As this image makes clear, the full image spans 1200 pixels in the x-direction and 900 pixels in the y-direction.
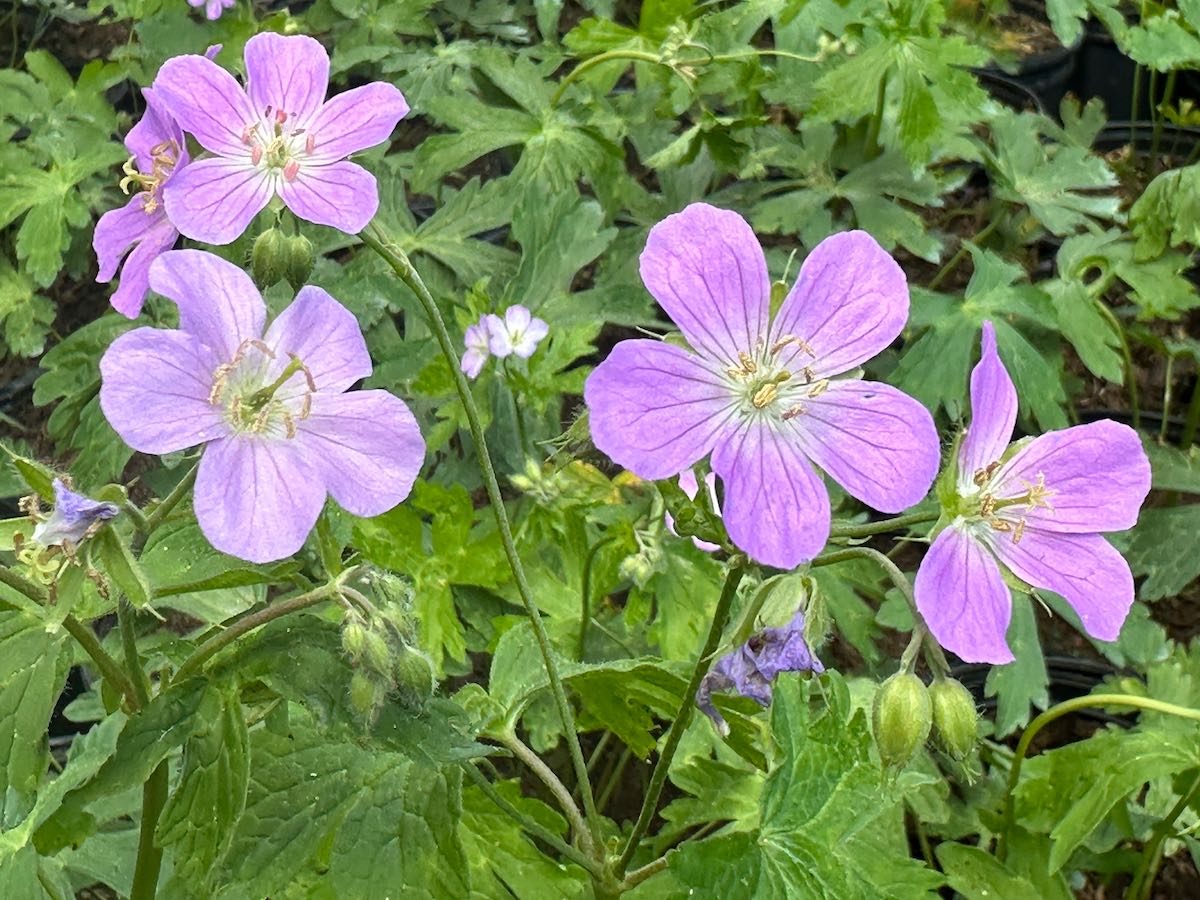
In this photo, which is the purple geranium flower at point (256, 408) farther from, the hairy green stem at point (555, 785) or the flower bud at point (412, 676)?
the hairy green stem at point (555, 785)

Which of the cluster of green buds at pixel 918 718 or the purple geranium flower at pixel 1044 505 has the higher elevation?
the purple geranium flower at pixel 1044 505

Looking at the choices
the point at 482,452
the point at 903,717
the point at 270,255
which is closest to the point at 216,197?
the point at 270,255

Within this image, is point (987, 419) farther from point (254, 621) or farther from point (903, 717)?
point (254, 621)

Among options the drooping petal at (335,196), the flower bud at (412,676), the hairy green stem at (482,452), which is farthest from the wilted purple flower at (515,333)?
the flower bud at (412,676)

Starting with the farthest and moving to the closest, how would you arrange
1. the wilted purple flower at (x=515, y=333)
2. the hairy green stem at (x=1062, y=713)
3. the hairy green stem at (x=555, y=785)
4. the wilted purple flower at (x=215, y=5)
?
the wilted purple flower at (x=215, y=5) → the wilted purple flower at (x=515, y=333) → the hairy green stem at (x=1062, y=713) → the hairy green stem at (x=555, y=785)

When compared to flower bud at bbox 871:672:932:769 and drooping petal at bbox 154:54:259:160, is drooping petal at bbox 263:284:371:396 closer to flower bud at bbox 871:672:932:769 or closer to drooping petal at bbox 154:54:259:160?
drooping petal at bbox 154:54:259:160

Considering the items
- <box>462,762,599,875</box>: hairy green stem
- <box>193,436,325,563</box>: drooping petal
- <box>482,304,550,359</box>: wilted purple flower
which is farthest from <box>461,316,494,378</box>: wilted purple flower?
<box>193,436,325,563</box>: drooping petal
